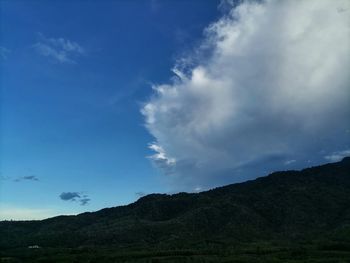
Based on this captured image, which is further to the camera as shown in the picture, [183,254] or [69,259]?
[183,254]

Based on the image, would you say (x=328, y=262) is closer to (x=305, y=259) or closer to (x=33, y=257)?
(x=305, y=259)

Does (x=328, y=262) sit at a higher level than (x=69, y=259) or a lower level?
lower

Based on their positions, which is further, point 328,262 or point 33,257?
point 33,257

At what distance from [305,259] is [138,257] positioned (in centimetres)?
5914

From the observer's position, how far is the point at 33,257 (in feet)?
558

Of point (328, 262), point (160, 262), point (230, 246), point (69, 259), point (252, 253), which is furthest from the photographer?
point (230, 246)

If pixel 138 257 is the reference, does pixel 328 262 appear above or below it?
below

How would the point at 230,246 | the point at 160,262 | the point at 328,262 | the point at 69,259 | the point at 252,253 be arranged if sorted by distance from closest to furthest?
the point at 328,262, the point at 160,262, the point at 69,259, the point at 252,253, the point at 230,246

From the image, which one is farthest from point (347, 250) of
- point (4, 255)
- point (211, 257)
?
point (4, 255)

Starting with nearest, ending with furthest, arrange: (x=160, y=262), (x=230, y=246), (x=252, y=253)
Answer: (x=160, y=262)
(x=252, y=253)
(x=230, y=246)

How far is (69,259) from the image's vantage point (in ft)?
528

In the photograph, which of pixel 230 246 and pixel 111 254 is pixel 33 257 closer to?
pixel 111 254

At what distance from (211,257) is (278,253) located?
87.3 feet

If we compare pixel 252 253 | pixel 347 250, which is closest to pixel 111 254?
pixel 252 253
